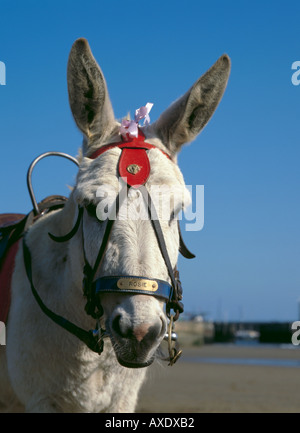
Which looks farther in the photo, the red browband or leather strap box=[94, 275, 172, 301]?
the red browband

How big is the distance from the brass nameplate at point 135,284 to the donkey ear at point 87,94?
127cm

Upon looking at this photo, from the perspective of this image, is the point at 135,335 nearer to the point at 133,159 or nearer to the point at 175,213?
the point at 175,213

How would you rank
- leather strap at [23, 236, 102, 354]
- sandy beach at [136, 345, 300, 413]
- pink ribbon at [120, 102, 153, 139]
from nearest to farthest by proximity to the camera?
leather strap at [23, 236, 102, 354] < pink ribbon at [120, 102, 153, 139] < sandy beach at [136, 345, 300, 413]

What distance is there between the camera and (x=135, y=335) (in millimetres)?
3035

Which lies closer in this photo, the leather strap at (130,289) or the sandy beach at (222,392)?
the leather strap at (130,289)

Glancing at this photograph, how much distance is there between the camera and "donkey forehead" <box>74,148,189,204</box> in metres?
3.53

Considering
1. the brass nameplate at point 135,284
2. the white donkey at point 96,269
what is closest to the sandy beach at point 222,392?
the white donkey at point 96,269

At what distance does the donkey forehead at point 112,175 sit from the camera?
353 centimetres

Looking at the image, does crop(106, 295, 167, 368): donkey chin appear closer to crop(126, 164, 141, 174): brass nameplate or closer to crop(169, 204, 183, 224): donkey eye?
crop(169, 204, 183, 224): donkey eye

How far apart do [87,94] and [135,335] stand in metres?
1.73

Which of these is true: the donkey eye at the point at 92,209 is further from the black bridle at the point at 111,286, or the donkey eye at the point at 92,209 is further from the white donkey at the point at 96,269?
the black bridle at the point at 111,286

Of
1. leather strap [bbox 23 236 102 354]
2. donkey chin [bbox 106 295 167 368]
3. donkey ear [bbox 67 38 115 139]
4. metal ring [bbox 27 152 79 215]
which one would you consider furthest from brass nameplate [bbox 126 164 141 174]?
metal ring [bbox 27 152 79 215]

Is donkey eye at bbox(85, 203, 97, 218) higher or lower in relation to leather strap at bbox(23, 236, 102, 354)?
higher
